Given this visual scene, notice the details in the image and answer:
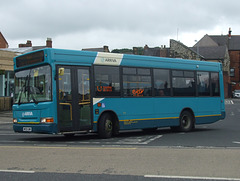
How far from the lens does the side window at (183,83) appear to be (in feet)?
56.4

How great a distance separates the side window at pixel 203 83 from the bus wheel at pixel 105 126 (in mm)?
5550

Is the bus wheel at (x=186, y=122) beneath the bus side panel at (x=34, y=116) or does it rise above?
beneath

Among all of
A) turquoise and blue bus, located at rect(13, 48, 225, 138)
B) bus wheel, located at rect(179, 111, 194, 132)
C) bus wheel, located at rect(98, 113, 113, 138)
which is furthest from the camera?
bus wheel, located at rect(179, 111, 194, 132)

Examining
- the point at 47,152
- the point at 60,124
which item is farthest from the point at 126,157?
the point at 60,124

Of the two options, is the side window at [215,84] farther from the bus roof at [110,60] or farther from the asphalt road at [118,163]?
the asphalt road at [118,163]

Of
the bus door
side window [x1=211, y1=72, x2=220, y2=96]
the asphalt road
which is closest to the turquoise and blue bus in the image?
the bus door

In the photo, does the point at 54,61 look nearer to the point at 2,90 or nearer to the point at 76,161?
the point at 76,161

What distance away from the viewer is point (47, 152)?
1027cm

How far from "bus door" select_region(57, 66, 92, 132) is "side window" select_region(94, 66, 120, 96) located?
1.44 feet

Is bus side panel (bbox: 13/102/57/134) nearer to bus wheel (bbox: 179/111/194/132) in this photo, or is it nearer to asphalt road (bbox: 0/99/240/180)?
asphalt road (bbox: 0/99/240/180)

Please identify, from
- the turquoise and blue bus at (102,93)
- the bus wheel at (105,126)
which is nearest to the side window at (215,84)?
the turquoise and blue bus at (102,93)

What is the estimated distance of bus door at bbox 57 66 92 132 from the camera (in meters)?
12.9

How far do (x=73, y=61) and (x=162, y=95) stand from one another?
471cm

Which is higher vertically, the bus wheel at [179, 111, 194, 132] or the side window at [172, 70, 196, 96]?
the side window at [172, 70, 196, 96]
